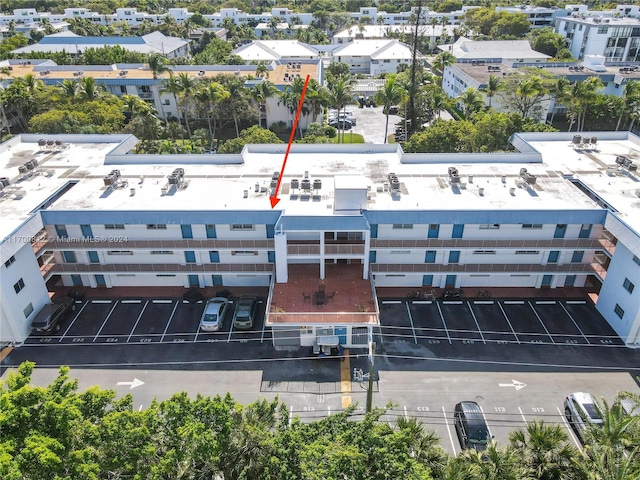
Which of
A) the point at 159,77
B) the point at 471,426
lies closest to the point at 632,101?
the point at 471,426

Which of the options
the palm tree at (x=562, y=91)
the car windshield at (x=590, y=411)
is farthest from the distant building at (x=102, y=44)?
the car windshield at (x=590, y=411)

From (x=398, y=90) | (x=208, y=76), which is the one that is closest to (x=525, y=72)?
(x=398, y=90)

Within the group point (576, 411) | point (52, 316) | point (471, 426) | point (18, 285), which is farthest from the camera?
point (52, 316)

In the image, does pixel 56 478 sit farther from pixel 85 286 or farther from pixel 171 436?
pixel 85 286

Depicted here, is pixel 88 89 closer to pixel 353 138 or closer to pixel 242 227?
pixel 353 138

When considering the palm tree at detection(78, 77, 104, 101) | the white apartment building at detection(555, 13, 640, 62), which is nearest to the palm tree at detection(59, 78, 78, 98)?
the palm tree at detection(78, 77, 104, 101)

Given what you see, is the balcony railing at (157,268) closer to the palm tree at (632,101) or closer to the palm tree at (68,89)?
the palm tree at (68,89)
